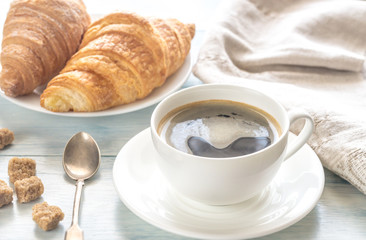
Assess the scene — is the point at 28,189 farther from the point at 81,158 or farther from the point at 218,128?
the point at 218,128

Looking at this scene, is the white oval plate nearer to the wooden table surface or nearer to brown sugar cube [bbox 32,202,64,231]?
the wooden table surface

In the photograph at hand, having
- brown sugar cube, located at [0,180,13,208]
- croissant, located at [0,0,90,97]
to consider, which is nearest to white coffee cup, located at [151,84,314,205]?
brown sugar cube, located at [0,180,13,208]

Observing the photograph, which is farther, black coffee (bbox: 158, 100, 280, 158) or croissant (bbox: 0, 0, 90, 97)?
croissant (bbox: 0, 0, 90, 97)

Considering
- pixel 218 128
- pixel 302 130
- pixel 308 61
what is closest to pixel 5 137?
pixel 218 128

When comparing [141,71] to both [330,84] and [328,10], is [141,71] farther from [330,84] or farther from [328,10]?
[328,10]

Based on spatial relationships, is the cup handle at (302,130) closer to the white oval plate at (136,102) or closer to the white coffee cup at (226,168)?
the white coffee cup at (226,168)

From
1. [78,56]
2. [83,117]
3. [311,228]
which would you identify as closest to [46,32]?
[78,56]
